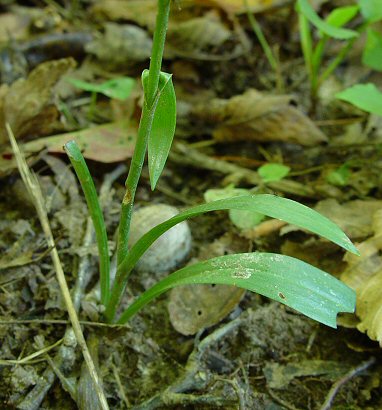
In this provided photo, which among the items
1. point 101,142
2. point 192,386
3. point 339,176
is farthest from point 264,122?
point 192,386

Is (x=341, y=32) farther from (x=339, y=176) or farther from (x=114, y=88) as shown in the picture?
(x=114, y=88)

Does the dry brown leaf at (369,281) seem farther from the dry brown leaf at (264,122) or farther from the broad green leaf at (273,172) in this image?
the dry brown leaf at (264,122)

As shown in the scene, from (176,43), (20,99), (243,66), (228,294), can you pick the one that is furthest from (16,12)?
(228,294)

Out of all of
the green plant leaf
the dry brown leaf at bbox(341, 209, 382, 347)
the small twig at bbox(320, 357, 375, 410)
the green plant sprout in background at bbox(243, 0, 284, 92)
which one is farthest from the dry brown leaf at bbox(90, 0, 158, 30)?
the small twig at bbox(320, 357, 375, 410)

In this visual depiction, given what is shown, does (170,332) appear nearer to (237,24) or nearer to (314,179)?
(314,179)

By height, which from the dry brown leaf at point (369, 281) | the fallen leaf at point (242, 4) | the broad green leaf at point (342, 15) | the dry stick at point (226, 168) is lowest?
the dry stick at point (226, 168)

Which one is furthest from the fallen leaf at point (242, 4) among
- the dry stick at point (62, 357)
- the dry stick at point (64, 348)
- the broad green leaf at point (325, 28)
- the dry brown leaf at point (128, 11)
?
the dry stick at point (62, 357)
